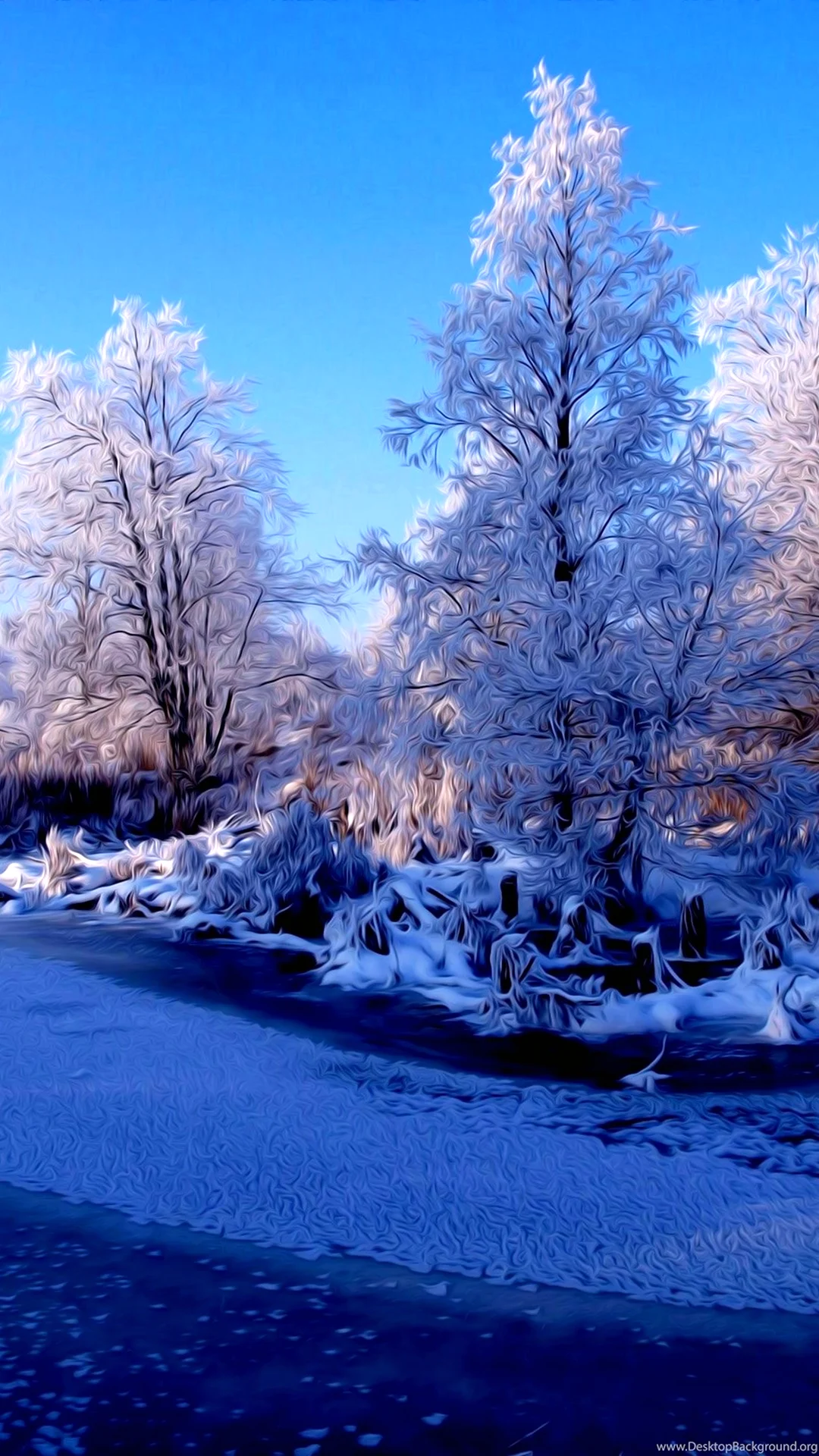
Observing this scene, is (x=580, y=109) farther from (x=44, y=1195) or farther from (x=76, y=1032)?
(x=44, y=1195)

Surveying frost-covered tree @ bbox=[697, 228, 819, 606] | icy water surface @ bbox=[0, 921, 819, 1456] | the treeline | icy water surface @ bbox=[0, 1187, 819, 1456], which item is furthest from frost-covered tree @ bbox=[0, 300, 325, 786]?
icy water surface @ bbox=[0, 1187, 819, 1456]

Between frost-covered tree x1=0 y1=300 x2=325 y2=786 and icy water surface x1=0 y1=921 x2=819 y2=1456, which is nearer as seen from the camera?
icy water surface x1=0 y1=921 x2=819 y2=1456

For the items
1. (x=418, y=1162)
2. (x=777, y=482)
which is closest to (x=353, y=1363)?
(x=418, y=1162)

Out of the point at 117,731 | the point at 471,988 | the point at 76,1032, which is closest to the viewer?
the point at 76,1032

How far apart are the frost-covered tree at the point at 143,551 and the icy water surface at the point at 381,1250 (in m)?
11.4

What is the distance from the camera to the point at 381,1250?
4742mm

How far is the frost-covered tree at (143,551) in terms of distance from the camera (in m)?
18.3

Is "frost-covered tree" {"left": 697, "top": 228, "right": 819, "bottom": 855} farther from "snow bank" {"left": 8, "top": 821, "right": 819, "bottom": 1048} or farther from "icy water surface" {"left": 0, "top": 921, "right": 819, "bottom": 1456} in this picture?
"icy water surface" {"left": 0, "top": 921, "right": 819, "bottom": 1456}

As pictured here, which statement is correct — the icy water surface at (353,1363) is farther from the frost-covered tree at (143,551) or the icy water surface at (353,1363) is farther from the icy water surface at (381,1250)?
the frost-covered tree at (143,551)

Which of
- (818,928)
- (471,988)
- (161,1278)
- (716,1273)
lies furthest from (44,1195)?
(818,928)

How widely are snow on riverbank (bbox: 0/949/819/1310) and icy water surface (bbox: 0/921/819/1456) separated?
16 mm

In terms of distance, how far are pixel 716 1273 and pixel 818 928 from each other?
5.24 m

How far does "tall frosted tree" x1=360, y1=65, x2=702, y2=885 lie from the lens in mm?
8852

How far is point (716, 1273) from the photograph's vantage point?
455 cm
